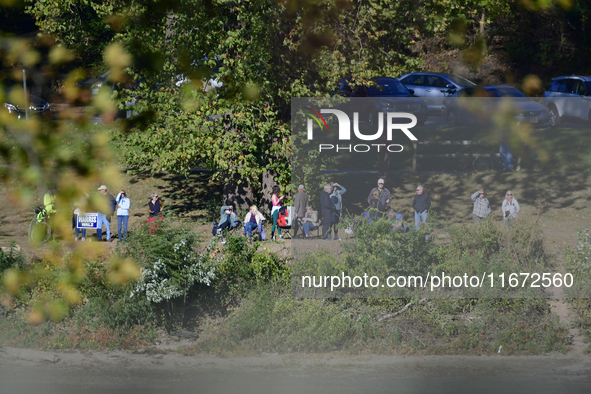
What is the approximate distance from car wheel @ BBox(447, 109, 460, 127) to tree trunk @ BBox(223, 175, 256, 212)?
7.89m

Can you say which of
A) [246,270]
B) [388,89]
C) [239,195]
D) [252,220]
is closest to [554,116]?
[388,89]

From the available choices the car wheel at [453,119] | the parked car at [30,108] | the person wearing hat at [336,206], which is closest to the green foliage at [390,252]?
the person wearing hat at [336,206]

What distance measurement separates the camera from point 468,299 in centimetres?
887

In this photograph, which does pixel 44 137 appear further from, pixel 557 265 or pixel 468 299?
pixel 557 265

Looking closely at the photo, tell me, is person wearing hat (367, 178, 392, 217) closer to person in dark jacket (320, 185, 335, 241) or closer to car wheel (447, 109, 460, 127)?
person in dark jacket (320, 185, 335, 241)

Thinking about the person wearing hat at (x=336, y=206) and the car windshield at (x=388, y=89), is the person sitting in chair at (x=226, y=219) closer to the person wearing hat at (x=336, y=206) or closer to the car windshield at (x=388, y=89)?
the person wearing hat at (x=336, y=206)

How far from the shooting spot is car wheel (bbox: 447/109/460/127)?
63.3ft

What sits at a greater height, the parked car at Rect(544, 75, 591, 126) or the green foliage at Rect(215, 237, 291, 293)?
the parked car at Rect(544, 75, 591, 126)

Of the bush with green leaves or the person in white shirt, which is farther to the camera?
the person in white shirt

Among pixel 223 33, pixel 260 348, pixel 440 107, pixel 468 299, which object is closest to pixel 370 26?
pixel 223 33

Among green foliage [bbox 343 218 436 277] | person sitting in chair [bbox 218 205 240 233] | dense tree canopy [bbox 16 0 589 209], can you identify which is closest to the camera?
green foliage [bbox 343 218 436 277]

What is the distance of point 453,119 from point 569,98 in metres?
3.84

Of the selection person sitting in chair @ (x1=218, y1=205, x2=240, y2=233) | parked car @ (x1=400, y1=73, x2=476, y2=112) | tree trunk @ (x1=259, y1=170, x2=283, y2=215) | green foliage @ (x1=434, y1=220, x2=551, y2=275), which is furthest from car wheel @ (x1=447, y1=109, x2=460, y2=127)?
green foliage @ (x1=434, y1=220, x2=551, y2=275)

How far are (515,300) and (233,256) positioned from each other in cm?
435
